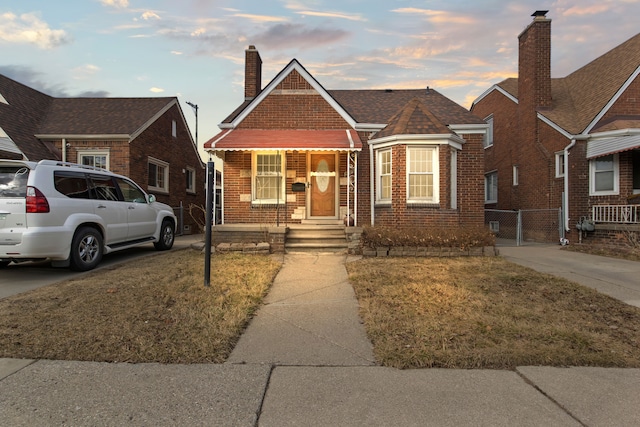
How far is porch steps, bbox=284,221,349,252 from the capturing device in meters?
10.0

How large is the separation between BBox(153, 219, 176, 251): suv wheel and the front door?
13.9 ft

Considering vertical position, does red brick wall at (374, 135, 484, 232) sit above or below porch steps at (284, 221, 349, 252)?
above

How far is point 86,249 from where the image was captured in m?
7.20

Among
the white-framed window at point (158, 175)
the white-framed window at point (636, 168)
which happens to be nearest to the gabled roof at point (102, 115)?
the white-framed window at point (158, 175)

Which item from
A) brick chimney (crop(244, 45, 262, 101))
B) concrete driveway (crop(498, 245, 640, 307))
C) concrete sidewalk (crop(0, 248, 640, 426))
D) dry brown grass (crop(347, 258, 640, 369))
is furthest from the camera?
brick chimney (crop(244, 45, 262, 101))

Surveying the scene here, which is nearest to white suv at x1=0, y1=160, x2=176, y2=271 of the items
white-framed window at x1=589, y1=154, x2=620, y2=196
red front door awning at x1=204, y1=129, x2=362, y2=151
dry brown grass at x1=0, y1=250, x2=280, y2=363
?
dry brown grass at x1=0, y1=250, x2=280, y2=363

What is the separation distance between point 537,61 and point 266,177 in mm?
11335

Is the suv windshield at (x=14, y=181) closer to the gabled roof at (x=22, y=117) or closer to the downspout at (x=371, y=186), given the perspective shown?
the gabled roof at (x=22, y=117)

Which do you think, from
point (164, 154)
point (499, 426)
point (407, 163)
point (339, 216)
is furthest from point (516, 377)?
point (164, 154)

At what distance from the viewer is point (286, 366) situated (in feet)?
10.9

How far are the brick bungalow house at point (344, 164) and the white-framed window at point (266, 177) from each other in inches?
1.2

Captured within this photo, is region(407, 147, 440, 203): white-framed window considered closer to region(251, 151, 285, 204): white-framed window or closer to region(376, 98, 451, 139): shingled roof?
region(376, 98, 451, 139): shingled roof

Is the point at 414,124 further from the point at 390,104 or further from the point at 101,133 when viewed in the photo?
the point at 101,133

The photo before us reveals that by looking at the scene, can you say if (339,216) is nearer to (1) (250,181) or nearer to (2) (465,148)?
(1) (250,181)
